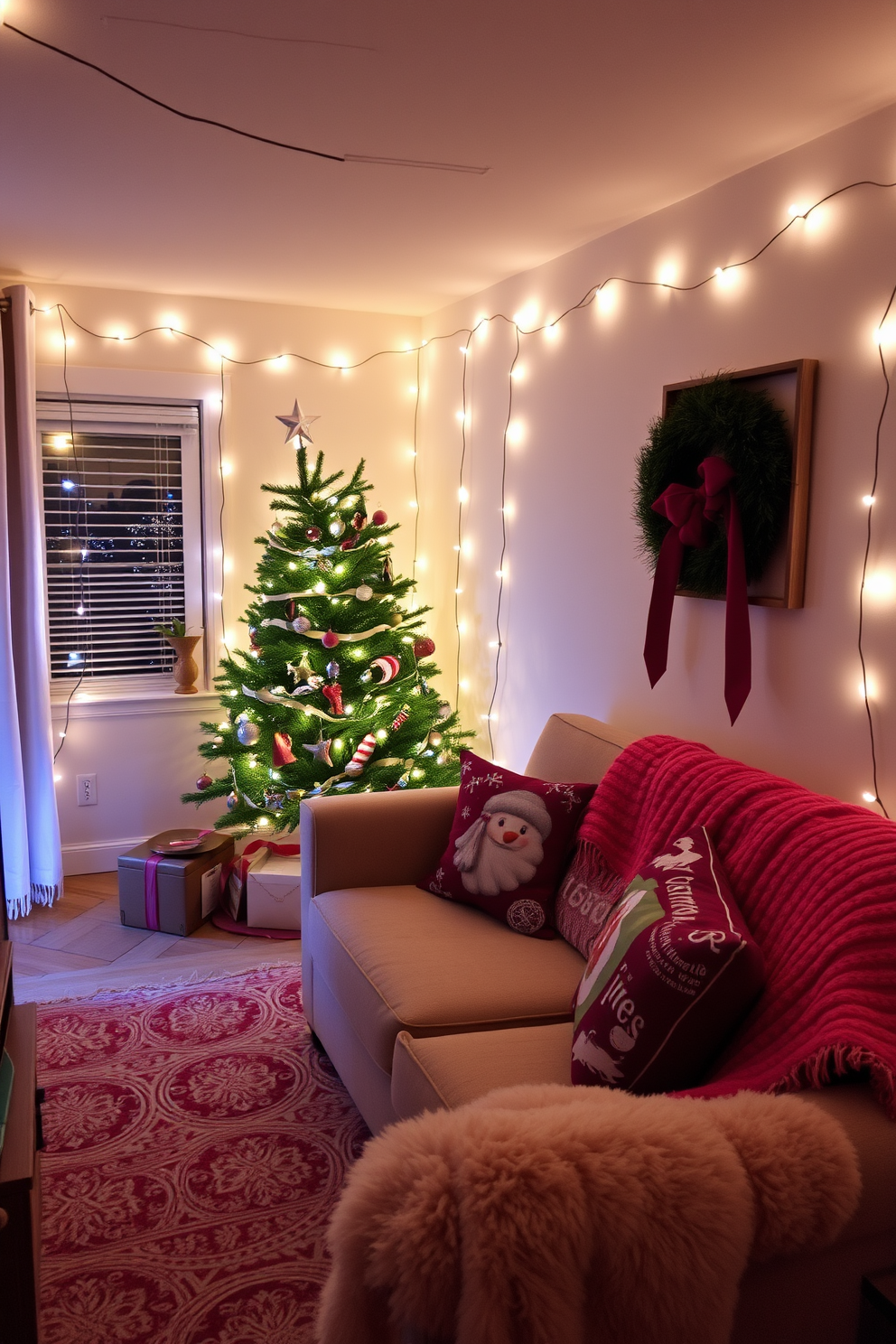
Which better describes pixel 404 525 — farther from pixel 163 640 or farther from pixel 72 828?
pixel 72 828

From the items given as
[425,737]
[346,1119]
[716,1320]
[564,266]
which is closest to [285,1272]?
[346,1119]

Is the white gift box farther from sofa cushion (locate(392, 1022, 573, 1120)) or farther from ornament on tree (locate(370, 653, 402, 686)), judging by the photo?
sofa cushion (locate(392, 1022, 573, 1120))

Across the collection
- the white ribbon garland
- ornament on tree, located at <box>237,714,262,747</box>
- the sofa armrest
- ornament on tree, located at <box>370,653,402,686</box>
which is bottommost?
the sofa armrest

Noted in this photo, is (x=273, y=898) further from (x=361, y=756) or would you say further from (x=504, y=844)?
(x=504, y=844)

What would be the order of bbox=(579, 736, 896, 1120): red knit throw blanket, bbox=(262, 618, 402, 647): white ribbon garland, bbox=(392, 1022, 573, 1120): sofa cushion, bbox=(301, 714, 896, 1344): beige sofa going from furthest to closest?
bbox=(262, 618, 402, 647): white ribbon garland, bbox=(392, 1022, 573, 1120): sofa cushion, bbox=(579, 736, 896, 1120): red knit throw blanket, bbox=(301, 714, 896, 1344): beige sofa

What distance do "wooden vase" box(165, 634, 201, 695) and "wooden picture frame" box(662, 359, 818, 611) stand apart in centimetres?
269

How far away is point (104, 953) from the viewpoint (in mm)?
3557

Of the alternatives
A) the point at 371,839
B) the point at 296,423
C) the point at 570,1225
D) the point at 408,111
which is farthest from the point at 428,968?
the point at 296,423

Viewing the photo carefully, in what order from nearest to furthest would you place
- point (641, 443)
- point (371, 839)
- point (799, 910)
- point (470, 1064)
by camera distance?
point (799, 910) → point (470, 1064) → point (371, 839) → point (641, 443)

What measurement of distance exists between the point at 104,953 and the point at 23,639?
1.23 metres

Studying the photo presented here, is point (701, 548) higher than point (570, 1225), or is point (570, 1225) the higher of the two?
point (701, 548)

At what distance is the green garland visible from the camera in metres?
2.36

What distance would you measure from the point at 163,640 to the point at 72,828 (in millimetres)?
896

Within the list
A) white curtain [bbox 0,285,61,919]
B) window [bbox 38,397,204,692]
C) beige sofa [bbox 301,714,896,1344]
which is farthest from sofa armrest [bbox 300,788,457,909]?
window [bbox 38,397,204,692]
